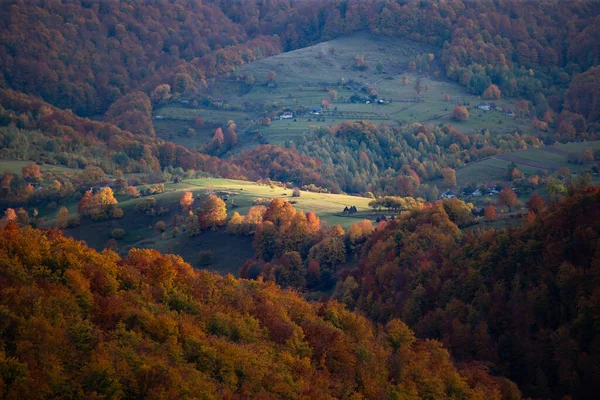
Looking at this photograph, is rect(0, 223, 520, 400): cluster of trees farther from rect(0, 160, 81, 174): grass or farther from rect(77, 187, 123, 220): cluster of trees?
rect(0, 160, 81, 174): grass

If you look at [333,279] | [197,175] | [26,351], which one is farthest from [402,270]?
[197,175]

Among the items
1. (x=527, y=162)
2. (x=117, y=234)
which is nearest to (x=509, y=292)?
(x=117, y=234)

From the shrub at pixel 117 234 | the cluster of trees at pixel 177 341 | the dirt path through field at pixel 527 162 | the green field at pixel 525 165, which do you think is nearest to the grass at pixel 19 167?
the shrub at pixel 117 234

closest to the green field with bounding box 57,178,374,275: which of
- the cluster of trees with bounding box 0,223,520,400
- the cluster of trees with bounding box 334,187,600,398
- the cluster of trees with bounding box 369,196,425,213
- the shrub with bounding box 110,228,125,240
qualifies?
the shrub with bounding box 110,228,125,240

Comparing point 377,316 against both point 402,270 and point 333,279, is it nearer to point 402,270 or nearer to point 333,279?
point 402,270

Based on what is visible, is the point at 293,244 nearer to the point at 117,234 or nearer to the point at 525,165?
the point at 117,234

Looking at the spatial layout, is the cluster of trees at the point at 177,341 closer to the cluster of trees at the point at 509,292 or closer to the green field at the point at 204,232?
the cluster of trees at the point at 509,292
